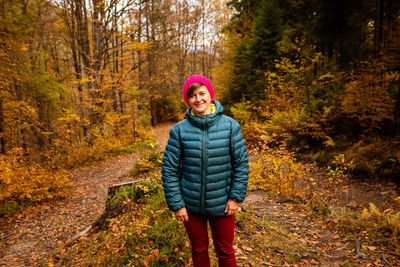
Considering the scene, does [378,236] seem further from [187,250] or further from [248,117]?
[248,117]

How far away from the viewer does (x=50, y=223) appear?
497 centimetres

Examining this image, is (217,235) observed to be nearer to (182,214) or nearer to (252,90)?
(182,214)

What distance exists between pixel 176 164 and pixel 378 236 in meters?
3.50

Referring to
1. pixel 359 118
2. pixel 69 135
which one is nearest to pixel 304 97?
pixel 359 118

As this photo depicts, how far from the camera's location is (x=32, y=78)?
9297 mm

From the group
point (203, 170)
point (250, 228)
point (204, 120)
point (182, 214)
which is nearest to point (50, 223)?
point (250, 228)

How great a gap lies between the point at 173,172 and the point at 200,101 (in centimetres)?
68

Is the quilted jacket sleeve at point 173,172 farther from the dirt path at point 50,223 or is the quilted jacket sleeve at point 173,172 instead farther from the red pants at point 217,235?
the dirt path at point 50,223

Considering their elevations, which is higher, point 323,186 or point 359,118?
point 359,118

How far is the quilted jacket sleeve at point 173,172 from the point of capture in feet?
5.97

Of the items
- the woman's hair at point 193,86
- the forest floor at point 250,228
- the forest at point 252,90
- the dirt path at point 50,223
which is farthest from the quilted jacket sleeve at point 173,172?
the forest at point 252,90

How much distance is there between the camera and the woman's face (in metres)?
1.85

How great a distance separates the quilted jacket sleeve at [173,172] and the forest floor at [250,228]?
1.57 meters

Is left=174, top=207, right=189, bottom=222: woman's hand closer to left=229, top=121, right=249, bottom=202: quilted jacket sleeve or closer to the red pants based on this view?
the red pants
